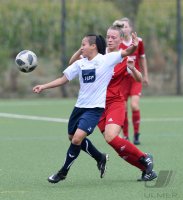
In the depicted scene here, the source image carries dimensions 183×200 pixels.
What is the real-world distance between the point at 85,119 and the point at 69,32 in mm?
13411

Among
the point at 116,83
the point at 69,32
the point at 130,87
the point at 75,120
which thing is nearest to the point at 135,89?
the point at 130,87

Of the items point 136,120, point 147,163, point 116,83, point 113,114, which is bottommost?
point 136,120

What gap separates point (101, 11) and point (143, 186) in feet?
47.1

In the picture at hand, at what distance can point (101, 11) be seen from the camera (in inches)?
874

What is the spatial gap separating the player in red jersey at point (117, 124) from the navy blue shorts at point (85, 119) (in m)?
0.24

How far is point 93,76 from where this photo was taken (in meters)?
8.50

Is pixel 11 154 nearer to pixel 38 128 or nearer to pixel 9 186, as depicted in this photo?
pixel 9 186

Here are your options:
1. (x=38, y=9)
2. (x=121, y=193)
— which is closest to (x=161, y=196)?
(x=121, y=193)

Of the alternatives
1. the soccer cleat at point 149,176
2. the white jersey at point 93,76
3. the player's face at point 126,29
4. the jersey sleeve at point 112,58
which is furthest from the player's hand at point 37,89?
the player's face at point 126,29

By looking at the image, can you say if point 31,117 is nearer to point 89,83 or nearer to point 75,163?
point 75,163

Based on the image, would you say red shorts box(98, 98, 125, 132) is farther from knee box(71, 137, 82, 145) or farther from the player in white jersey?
knee box(71, 137, 82, 145)

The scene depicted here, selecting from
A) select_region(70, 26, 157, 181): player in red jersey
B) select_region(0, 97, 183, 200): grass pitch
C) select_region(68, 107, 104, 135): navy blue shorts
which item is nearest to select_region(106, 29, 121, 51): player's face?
select_region(70, 26, 157, 181): player in red jersey

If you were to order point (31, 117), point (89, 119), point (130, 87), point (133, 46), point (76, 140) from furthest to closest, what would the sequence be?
point (31, 117), point (130, 87), point (89, 119), point (76, 140), point (133, 46)

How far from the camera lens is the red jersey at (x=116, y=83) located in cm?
920
